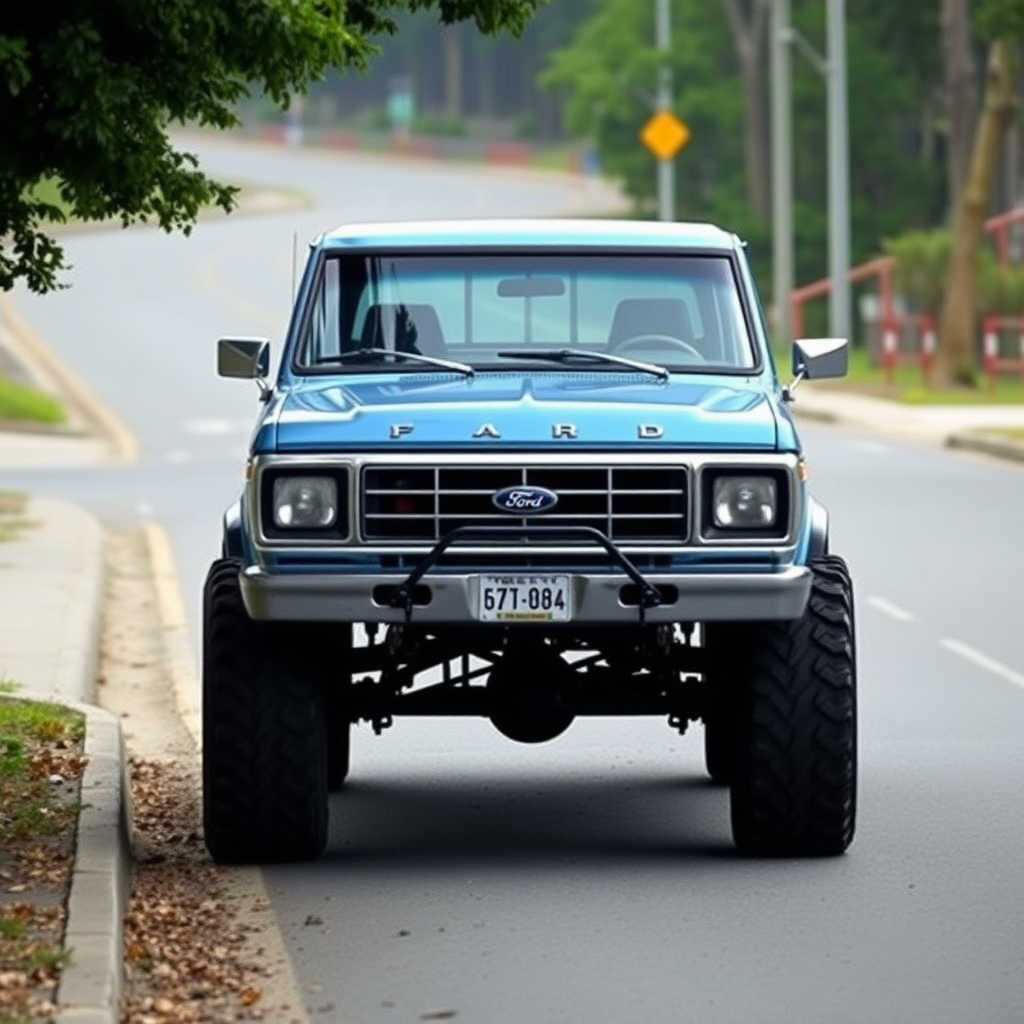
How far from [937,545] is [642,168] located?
5474 cm

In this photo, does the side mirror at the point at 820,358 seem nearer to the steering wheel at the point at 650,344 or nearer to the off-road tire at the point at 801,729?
the steering wheel at the point at 650,344

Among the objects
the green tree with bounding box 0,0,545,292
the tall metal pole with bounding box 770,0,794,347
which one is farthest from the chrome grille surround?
the tall metal pole with bounding box 770,0,794,347

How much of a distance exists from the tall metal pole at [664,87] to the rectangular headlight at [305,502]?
2292 inches

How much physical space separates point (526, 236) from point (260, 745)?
2.44 m

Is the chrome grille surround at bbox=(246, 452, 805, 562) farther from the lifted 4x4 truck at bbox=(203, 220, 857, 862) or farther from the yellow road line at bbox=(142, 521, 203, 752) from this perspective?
the yellow road line at bbox=(142, 521, 203, 752)

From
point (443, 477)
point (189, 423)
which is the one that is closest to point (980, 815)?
point (443, 477)

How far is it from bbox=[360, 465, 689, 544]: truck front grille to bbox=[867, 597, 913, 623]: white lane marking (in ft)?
29.0

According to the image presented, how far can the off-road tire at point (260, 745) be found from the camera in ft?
36.9

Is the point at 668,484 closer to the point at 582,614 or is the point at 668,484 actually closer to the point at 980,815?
the point at 582,614

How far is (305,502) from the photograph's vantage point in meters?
11.2

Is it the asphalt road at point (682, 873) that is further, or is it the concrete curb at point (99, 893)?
the asphalt road at point (682, 873)

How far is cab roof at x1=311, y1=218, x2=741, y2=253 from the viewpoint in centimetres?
1267

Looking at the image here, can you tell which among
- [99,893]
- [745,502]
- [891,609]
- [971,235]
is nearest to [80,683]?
[891,609]

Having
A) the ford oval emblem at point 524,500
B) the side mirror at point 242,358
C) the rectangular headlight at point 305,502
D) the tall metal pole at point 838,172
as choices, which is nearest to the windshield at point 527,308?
the side mirror at point 242,358
